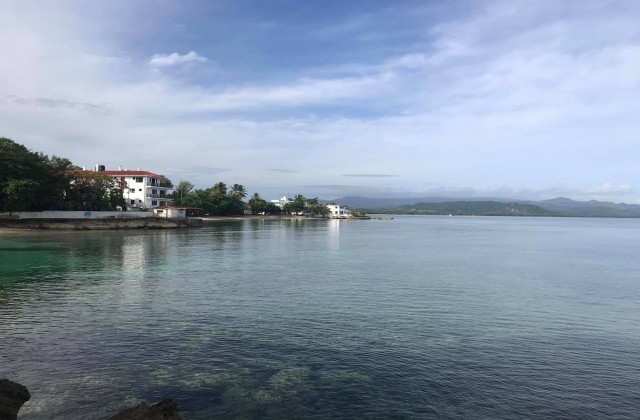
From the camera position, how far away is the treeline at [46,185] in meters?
69.4

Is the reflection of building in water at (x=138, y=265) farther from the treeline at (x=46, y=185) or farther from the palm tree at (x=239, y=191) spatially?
the palm tree at (x=239, y=191)

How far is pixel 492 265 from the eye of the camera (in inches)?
1670

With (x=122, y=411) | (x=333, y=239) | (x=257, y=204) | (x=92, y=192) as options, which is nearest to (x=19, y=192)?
→ (x=92, y=192)

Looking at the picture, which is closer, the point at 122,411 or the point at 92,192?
the point at 122,411

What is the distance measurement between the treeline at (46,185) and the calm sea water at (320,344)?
44132 millimetres

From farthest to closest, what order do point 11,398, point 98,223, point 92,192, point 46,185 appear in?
point 92,192, point 98,223, point 46,185, point 11,398

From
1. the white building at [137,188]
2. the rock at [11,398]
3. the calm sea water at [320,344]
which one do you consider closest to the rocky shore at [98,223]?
the white building at [137,188]

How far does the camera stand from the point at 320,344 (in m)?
16.2

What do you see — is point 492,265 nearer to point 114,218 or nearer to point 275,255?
point 275,255

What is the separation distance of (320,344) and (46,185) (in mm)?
79224

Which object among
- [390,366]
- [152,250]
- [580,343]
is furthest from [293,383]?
[152,250]

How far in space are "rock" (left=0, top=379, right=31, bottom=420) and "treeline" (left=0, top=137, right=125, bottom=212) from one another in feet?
231

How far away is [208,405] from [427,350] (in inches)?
328

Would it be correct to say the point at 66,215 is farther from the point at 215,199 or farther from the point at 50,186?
the point at 215,199
